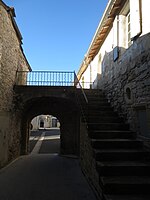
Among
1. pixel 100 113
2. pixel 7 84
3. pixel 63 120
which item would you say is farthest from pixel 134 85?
pixel 63 120

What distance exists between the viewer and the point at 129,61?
5793mm

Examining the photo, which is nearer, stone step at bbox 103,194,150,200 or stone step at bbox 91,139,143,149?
stone step at bbox 103,194,150,200

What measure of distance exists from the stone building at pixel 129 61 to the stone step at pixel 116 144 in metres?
0.27

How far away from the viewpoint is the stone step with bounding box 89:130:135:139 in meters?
5.53

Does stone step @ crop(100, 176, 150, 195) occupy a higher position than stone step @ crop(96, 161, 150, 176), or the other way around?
stone step @ crop(96, 161, 150, 176)

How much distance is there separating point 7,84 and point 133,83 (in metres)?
5.48

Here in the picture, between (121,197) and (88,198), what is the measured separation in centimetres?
120

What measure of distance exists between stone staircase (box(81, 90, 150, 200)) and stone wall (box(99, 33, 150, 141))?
425mm

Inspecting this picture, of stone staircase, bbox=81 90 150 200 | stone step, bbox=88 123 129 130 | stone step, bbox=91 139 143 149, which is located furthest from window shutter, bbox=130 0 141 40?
stone step, bbox=91 139 143 149

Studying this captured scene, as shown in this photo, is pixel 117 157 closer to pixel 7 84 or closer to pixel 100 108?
pixel 100 108

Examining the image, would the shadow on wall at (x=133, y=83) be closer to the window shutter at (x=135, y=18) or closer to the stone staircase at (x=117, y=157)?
the window shutter at (x=135, y=18)

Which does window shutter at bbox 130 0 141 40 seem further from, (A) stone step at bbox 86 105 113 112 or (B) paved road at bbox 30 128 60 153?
(B) paved road at bbox 30 128 60 153

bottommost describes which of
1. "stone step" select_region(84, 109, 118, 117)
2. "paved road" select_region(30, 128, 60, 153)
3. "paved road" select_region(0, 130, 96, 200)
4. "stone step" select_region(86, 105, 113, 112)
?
"paved road" select_region(30, 128, 60, 153)

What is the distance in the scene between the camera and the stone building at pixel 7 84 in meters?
7.50
